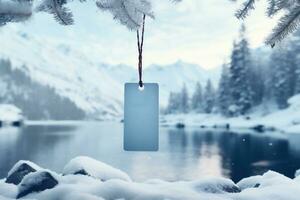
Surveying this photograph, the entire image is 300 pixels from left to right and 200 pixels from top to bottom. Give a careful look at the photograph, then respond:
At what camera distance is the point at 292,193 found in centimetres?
416

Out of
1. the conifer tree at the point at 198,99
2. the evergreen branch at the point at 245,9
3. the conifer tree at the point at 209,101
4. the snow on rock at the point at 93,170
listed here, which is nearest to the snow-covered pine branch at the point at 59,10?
the evergreen branch at the point at 245,9

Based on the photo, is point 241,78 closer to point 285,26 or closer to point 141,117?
point 141,117

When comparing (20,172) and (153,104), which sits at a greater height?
(153,104)

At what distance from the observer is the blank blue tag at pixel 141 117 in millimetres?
3318

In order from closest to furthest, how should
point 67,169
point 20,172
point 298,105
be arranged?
point 67,169 → point 20,172 → point 298,105

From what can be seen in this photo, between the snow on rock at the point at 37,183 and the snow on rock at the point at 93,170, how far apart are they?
83 centimetres

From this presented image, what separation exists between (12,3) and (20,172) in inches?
207

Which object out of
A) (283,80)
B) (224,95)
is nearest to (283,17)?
(283,80)

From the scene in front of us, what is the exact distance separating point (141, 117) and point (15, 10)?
4.35 feet

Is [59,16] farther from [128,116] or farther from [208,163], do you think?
[208,163]

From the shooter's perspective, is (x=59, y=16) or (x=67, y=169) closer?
(x=59, y=16)

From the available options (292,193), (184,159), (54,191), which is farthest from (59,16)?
(184,159)

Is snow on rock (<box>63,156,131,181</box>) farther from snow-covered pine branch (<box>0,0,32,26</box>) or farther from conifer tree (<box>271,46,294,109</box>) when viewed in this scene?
conifer tree (<box>271,46,294,109</box>)

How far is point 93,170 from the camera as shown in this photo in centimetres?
663
